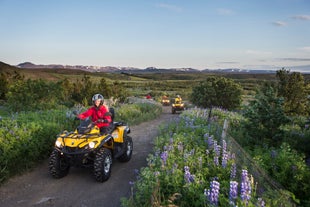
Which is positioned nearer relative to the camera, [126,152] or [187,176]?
[187,176]

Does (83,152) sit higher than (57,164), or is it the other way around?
(83,152)

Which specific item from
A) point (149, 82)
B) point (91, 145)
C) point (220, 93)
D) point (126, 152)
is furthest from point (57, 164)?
point (149, 82)

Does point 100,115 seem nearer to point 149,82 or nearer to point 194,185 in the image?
point 194,185

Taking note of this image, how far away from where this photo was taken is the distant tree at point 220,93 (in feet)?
72.0

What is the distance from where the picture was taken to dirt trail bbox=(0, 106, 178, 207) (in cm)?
545

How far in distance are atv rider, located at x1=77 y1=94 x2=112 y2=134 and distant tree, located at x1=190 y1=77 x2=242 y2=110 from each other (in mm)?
15258

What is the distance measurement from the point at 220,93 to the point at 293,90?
23.2 feet

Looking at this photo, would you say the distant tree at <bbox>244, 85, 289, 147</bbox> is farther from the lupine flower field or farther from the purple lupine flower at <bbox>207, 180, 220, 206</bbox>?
the purple lupine flower at <bbox>207, 180, 220, 206</bbox>

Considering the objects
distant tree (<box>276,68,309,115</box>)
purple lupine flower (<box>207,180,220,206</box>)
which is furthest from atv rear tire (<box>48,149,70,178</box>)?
distant tree (<box>276,68,309,115</box>)

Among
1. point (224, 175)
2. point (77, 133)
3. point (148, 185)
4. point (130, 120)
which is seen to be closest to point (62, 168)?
point (77, 133)

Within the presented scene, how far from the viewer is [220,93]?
2231 centimetres

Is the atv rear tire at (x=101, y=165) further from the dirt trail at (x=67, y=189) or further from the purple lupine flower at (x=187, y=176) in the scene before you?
the purple lupine flower at (x=187, y=176)

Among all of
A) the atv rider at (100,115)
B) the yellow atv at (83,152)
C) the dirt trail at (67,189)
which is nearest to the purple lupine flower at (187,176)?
the dirt trail at (67,189)

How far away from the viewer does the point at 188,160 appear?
5379 mm
